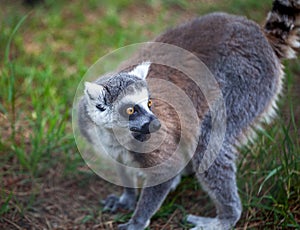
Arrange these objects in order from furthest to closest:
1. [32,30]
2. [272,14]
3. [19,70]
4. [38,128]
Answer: [32,30]
[19,70]
[38,128]
[272,14]

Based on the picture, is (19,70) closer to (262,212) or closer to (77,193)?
(77,193)

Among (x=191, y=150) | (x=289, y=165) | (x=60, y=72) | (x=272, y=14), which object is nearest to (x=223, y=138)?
(x=191, y=150)

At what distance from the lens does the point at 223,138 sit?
3918 mm

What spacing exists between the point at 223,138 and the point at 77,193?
1.38 m

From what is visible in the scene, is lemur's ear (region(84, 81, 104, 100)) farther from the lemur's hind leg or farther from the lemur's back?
the lemur's hind leg

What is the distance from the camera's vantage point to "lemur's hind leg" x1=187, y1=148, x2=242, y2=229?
3900mm

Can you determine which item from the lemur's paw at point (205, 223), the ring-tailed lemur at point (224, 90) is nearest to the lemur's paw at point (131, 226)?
the ring-tailed lemur at point (224, 90)

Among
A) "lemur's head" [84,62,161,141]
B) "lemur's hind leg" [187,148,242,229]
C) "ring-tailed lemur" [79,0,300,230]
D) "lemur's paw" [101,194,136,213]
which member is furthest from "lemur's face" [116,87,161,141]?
"lemur's paw" [101,194,136,213]

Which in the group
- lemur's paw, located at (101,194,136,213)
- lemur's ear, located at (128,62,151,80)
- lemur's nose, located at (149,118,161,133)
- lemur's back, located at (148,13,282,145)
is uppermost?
lemur's back, located at (148,13,282,145)

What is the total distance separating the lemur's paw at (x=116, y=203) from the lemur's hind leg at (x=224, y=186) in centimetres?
65

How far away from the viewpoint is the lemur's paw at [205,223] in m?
3.97

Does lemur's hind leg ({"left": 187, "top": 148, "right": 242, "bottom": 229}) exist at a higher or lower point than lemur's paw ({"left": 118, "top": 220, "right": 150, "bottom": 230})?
higher

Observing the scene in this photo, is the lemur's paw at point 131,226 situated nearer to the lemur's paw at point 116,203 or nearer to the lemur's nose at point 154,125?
the lemur's paw at point 116,203

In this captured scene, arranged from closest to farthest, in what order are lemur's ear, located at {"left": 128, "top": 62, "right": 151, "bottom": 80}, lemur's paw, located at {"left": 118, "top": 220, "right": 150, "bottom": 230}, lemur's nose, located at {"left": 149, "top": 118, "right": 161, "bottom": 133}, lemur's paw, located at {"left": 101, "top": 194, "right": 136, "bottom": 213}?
lemur's nose, located at {"left": 149, "top": 118, "right": 161, "bottom": 133}
lemur's ear, located at {"left": 128, "top": 62, "right": 151, "bottom": 80}
lemur's paw, located at {"left": 118, "top": 220, "right": 150, "bottom": 230}
lemur's paw, located at {"left": 101, "top": 194, "right": 136, "bottom": 213}
